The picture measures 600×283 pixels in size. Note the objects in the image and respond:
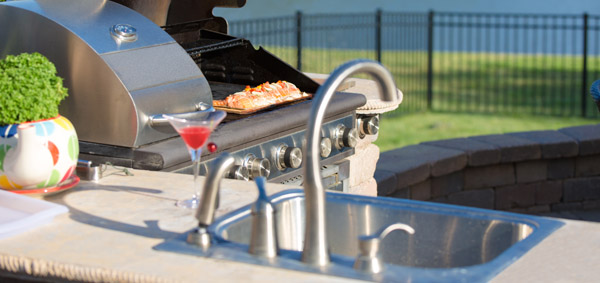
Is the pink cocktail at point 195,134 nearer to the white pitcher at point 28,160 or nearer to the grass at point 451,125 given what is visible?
the white pitcher at point 28,160

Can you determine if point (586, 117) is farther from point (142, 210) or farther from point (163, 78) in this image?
point (142, 210)

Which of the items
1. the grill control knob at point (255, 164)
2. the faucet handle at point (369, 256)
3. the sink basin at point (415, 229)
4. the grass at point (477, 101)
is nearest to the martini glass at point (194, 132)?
the sink basin at point (415, 229)

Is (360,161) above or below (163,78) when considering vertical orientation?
below

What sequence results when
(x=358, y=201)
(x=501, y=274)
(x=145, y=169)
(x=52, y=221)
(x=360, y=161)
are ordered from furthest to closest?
(x=360, y=161)
(x=145, y=169)
(x=358, y=201)
(x=52, y=221)
(x=501, y=274)

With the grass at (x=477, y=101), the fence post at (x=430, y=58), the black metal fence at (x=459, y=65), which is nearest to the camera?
the grass at (x=477, y=101)

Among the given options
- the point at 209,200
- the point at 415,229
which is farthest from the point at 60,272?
the point at 415,229

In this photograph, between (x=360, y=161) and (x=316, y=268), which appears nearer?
(x=316, y=268)

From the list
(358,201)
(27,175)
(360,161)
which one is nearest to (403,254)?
(358,201)

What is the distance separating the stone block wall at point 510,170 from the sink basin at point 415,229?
3115 millimetres

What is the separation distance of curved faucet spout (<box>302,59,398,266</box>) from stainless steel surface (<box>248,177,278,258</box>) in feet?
0.34

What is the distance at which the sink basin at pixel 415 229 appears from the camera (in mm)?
2348

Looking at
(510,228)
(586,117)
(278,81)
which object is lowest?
(586,117)

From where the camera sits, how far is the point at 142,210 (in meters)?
2.47

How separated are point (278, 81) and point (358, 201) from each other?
1532 millimetres
